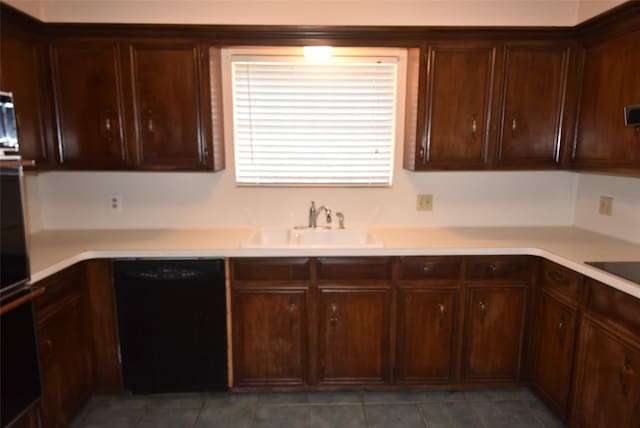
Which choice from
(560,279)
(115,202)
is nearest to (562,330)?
(560,279)

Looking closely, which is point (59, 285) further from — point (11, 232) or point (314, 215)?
point (314, 215)

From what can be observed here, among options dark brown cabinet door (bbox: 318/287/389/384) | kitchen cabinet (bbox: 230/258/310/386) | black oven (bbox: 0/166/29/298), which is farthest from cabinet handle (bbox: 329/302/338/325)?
black oven (bbox: 0/166/29/298)

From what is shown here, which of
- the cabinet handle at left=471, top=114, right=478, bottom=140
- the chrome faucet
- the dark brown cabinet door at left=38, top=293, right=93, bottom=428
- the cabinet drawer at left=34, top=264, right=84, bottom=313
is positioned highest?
the cabinet handle at left=471, top=114, right=478, bottom=140

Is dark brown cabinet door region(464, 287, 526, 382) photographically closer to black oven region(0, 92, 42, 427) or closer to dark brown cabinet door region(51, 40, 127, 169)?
black oven region(0, 92, 42, 427)

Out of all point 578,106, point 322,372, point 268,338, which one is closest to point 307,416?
point 322,372

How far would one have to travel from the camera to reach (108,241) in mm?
2395

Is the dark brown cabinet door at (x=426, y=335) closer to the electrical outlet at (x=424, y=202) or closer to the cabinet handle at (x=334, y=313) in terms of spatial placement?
the cabinet handle at (x=334, y=313)

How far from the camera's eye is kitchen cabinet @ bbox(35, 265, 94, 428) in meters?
1.90

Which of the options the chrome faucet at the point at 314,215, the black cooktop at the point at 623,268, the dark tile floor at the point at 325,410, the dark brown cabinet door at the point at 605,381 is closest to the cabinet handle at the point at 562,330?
the dark brown cabinet door at the point at 605,381

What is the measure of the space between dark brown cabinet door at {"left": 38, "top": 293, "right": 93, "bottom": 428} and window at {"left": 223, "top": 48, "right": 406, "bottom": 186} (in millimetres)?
1316

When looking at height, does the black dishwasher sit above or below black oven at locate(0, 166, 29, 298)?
below

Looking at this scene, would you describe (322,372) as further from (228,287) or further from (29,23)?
(29,23)

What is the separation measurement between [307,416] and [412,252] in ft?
3.66

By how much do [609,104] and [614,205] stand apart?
0.69 metres
